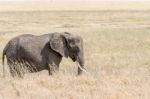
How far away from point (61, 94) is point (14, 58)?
3.76m

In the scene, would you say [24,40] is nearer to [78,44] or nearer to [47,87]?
[78,44]

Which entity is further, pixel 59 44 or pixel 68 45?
pixel 68 45

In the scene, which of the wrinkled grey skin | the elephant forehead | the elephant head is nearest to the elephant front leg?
the wrinkled grey skin

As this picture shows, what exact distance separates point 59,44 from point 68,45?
0.29 metres

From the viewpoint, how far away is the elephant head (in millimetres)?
12898

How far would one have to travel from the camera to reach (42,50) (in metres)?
13.0

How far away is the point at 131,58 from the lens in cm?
2012

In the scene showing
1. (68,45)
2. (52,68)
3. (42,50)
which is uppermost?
(68,45)

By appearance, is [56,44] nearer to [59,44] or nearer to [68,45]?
[59,44]

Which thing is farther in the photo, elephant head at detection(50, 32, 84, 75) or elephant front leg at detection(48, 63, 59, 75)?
elephant head at detection(50, 32, 84, 75)

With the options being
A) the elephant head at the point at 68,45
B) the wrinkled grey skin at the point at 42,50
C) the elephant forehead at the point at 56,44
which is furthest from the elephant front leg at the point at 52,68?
the elephant forehead at the point at 56,44

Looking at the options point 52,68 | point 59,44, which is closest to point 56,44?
point 59,44

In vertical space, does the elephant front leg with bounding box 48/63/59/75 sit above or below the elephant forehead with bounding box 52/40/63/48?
below

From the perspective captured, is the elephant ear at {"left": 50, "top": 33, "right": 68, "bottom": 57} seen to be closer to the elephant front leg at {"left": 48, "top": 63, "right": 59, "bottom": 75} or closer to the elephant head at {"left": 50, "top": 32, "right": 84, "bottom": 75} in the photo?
the elephant head at {"left": 50, "top": 32, "right": 84, "bottom": 75}
